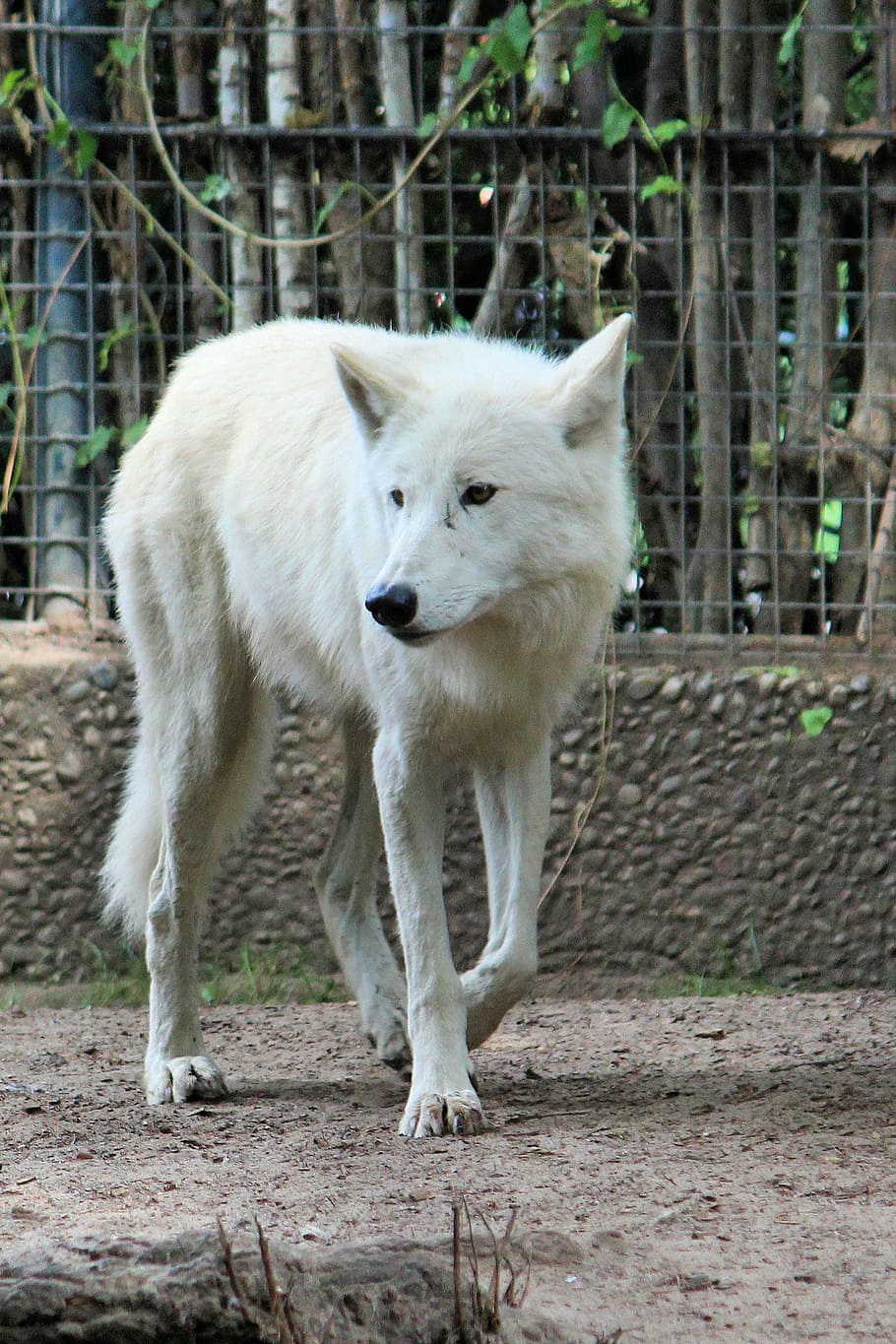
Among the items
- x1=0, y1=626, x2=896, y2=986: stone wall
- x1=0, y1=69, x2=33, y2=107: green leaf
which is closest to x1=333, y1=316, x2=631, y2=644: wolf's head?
x1=0, y1=626, x2=896, y2=986: stone wall

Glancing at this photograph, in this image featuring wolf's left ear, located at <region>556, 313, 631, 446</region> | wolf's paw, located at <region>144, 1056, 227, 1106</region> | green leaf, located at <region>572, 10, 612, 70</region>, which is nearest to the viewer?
wolf's left ear, located at <region>556, 313, 631, 446</region>

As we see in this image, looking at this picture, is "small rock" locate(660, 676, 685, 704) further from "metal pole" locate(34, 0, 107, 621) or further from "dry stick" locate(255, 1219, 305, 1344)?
"dry stick" locate(255, 1219, 305, 1344)

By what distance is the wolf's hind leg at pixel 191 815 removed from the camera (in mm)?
4262

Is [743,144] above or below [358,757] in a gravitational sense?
above

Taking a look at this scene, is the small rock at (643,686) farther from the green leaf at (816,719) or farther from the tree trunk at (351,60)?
the tree trunk at (351,60)

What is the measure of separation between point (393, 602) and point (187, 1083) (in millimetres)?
1552

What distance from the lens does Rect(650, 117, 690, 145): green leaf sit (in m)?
5.44

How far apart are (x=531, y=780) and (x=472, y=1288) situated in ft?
6.65

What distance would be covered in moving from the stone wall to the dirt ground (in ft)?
1.13

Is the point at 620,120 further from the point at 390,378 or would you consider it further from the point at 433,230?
the point at 390,378

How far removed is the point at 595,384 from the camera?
3.58m

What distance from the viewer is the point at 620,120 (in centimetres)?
541

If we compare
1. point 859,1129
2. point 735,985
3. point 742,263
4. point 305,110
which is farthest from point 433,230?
point 859,1129

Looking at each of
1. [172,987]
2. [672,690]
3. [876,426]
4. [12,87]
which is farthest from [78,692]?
[876,426]
